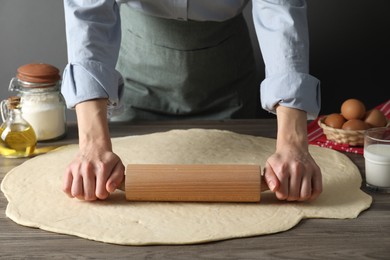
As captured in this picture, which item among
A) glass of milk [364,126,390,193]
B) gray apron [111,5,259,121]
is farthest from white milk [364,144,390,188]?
gray apron [111,5,259,121]

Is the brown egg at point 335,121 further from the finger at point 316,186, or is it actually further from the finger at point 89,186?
the finger at point 89,186

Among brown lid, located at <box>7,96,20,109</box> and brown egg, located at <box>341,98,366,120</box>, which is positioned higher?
brown lid, located at <box>7,96,20,109</box>

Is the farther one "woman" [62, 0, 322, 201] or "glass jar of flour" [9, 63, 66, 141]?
"glass jar of flour" [9, 63, 66, 141]

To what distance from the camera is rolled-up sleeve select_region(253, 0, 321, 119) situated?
52.9 inches

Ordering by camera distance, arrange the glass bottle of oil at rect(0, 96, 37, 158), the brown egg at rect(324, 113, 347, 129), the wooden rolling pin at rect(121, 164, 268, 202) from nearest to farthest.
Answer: the wooden rolling pin at rect(121, 164, 268, 202) < the glass bottle of oil at rect(0, 96, 37, 158) < the brown egg at rect(324, 113, 347, 129)

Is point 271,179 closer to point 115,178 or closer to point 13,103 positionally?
point 115,178

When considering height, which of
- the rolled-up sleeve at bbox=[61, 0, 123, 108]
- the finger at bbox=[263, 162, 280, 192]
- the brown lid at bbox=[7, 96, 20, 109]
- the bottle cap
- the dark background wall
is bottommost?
the dark background wall

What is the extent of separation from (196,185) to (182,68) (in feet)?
2.02

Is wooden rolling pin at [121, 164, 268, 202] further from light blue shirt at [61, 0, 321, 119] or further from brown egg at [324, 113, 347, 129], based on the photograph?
brown egg at [324, 113, 347, 129]

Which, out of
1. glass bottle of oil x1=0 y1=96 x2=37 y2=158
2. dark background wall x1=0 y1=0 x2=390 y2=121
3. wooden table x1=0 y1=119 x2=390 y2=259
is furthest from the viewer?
dark background wall x1=0 y1=0 x2=390 y2=121

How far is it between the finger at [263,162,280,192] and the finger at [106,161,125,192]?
0.26 meters

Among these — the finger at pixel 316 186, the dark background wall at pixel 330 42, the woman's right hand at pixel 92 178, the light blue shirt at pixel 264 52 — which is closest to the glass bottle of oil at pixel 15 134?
the light blue shirt at pixel 264 52

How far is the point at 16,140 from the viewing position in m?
1.49

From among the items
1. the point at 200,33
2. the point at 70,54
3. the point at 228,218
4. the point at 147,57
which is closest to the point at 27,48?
the point at 147,57
